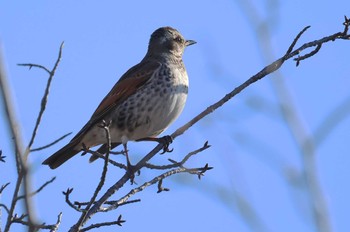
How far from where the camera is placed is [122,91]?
9.20 meters

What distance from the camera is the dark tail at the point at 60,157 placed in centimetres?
888

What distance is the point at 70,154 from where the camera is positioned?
8.98m

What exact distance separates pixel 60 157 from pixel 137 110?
1.17 metres

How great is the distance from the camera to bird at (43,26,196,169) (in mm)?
8719

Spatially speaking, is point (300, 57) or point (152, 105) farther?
point (152, 105)

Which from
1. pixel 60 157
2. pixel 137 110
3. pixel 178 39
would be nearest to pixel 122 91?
pixel 137 110

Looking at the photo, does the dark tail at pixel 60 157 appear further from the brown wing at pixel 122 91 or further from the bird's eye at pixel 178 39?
the bird's eye at pixel 178 39

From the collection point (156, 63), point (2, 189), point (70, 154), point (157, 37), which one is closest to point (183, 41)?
point (157, 37)

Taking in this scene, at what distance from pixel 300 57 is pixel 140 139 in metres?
3.36

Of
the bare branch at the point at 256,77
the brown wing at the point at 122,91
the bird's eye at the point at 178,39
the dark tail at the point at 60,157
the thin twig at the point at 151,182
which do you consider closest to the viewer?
the thin twig at the point at 151,182

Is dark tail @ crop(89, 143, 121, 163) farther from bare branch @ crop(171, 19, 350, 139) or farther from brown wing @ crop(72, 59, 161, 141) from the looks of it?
bare branch @ crop(171, 19, 350, 139)

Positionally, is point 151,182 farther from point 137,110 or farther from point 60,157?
point 60,157

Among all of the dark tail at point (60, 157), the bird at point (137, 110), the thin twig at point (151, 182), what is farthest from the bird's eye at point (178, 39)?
the thin twig at point (151, 182)

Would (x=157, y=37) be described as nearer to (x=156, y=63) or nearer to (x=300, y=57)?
(x=156, y=63)
